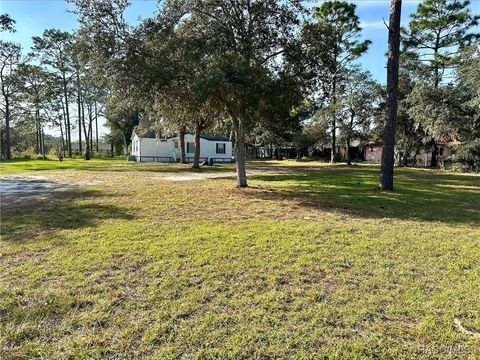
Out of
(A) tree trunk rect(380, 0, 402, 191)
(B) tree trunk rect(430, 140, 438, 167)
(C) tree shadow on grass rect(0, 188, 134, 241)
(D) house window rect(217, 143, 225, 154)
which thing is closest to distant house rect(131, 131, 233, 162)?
(D) house window rect(217, 143, 225, 154)

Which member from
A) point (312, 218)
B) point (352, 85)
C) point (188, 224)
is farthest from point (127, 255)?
point (352, 85)

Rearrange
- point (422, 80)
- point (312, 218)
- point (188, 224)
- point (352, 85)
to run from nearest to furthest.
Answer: point (188, 224) < point (312, 218) < point (422, 80) < point (352, 85)

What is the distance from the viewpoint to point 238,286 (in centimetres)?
333

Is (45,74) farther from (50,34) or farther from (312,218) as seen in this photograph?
(312,218)

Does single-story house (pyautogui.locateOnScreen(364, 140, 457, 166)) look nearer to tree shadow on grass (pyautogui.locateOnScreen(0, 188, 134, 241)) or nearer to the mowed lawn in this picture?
the mowed lawn

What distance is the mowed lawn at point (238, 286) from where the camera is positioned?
2412mm

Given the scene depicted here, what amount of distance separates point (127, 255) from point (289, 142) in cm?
3908

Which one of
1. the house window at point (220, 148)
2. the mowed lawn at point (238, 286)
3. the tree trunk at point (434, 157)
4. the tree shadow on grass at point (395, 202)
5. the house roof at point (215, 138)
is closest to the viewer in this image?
the mowed lawn at point (238, 286)

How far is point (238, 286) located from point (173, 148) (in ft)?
107

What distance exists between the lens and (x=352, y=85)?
27.2 metres

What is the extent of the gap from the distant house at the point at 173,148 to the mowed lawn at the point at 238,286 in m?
27.6

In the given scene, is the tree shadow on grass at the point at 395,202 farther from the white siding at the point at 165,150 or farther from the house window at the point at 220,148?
the house window at the point at 220,148

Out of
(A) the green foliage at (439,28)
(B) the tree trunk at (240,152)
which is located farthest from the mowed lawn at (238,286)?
(A) the green foliage at (439,28)

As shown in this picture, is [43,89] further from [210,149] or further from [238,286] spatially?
[238,286]
